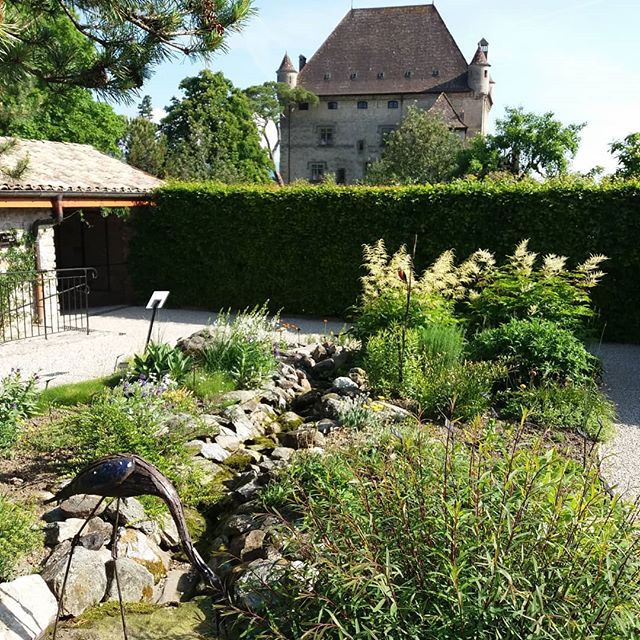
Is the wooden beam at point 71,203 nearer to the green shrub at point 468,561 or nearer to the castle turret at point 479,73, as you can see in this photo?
the green shrub at point 468,561

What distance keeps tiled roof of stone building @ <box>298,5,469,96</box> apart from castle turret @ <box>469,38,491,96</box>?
1.84 ft

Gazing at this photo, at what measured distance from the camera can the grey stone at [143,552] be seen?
164 inches

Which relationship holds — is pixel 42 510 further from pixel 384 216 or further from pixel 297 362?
pixel 384 216

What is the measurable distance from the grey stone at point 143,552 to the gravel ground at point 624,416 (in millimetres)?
2799

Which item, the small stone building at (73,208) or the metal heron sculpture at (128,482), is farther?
the small stone building at (73,208)

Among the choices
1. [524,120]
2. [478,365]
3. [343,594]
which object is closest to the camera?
[343,594]

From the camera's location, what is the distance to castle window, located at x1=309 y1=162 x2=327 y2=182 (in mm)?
48844

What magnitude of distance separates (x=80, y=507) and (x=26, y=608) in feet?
4.05

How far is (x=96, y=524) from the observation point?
14.2 ft

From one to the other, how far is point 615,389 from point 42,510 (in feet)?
23.5

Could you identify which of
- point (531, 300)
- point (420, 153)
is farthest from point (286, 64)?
point (531, 300)

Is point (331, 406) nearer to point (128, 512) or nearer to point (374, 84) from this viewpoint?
point (128, 512)

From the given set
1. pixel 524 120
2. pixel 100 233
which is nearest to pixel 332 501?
pixel 100 233

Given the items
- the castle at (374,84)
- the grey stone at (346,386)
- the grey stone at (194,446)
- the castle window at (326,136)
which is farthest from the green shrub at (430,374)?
the castle window at (326,136)
